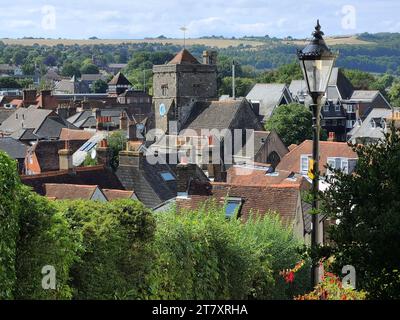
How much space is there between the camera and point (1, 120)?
8606 centimetres

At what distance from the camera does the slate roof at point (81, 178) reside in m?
29.6

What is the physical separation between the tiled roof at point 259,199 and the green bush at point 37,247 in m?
13.0

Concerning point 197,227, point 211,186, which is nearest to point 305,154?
point 211,186

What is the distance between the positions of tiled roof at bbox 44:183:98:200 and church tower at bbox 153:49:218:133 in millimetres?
33604

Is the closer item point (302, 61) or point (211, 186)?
point (302, 61)

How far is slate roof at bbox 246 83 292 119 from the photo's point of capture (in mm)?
90938

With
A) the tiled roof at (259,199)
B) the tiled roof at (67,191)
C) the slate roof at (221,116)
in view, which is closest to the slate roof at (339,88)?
the slate roof at (221,116)

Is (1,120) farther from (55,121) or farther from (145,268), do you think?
(145,268)

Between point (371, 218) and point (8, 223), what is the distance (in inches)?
177

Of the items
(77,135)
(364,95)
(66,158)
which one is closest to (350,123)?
(364,95)

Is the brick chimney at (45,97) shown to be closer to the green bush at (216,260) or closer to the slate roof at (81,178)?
the slate roof at (81,178)

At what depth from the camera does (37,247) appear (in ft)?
34.1

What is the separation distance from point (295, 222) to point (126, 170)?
38.9ft
